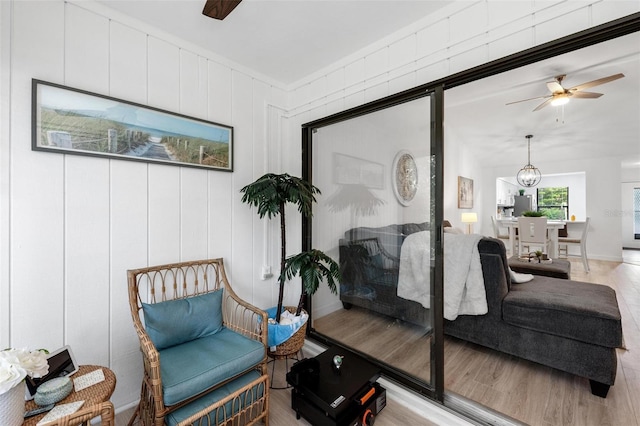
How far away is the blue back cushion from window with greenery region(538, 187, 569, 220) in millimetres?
11152

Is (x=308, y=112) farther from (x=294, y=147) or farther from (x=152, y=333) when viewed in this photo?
(x=152, y=333)

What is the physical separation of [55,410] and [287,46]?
2633 mm

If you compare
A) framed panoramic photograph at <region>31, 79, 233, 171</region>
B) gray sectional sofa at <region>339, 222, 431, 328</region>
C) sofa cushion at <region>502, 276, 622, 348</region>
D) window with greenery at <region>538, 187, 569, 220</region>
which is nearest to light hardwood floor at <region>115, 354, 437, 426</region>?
gray sectional sofa at <region>339, 222, 431, 328</region>

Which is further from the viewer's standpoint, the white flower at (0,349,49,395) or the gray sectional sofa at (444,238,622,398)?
the gray sectional sofa at (444,238,622,398)

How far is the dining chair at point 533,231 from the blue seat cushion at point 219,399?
19.4 ft

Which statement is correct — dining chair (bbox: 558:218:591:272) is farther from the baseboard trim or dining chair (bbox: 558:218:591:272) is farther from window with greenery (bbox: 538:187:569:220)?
the baseboard trim

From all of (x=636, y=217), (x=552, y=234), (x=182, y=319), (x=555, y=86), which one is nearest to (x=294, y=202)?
(x=182, y=319)

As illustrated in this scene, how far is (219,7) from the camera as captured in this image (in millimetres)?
1548

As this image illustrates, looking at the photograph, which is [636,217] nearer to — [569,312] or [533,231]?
[533,231]

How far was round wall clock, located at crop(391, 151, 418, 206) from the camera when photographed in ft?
6.37

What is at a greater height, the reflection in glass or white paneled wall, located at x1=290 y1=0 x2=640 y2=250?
white paneled wall, located at x1=290 y1=0 x2=640 y2=250

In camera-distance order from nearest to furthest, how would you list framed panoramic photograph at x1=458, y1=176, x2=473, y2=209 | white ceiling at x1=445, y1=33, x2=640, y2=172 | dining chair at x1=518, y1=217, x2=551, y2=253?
1. white ceiling at x1=445, y1=33, x2=640, y2=172
2. dining chair at x1=518, y1=217, x2=551, y2=253
3. framed panoramic photograph at x1=458, y1=176, x2=473, y2=209

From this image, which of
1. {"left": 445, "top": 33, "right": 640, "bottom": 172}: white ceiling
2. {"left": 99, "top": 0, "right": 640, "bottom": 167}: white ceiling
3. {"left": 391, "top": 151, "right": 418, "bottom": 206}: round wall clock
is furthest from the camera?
{"left": 445, "top": 33, "right": 640, "bottom": 172}: white ceiling

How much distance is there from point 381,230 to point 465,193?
16.9 ft
